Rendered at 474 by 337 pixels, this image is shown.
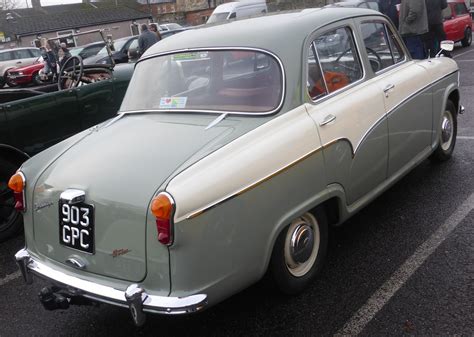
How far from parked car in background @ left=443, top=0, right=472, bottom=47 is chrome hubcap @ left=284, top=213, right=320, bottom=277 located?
12.3 meters

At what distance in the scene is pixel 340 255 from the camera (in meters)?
3.62

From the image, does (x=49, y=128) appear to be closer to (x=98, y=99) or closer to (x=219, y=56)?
(x=98, y=99)

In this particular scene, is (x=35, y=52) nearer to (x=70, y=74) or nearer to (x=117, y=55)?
(x=117, y=55)

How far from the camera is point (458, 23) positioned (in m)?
14.2

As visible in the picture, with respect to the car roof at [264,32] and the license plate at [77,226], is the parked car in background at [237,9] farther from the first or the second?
the license plate at [77,226]

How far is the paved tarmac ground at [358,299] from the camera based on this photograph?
9.33ft

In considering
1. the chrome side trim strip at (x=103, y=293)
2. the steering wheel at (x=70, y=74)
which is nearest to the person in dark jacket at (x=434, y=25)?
the steering wheel at (x=70, y=74)

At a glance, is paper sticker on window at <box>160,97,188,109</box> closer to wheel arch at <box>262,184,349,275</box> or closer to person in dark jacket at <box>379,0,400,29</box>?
wheel arch at <box>262,184,349,275</box>

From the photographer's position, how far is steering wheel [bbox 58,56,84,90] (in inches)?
239

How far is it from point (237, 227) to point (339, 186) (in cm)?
99

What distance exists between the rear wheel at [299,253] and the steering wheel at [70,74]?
394 cm

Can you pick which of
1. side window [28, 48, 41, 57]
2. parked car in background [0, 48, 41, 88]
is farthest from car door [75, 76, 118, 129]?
side window [28, 48, 41, 57]

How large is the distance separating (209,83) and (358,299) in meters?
1.73

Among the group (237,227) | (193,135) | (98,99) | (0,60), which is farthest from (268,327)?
(0,60)
